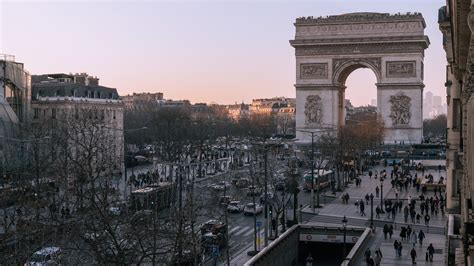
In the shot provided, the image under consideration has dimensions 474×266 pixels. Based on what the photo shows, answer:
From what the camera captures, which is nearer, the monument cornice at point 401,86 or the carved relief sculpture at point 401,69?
the carved relief sculpture at point 401,69

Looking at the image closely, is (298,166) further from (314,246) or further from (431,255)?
(431,255)

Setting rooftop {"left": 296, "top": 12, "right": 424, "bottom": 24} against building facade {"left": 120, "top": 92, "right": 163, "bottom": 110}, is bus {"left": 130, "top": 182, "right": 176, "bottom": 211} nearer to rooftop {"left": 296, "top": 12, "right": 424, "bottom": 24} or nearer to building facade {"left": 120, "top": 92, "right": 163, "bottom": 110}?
rooftop {"left": 296, "top": 12, "right": 424, "bottom": 24}

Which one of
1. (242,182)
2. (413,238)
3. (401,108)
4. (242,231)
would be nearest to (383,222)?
(413,238)

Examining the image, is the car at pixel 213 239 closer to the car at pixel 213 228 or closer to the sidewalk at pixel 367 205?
the car at pixel 213 228

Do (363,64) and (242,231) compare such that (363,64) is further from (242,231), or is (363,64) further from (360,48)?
(242,231)

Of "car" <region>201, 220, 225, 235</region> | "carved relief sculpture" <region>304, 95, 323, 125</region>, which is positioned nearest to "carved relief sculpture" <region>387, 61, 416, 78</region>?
"carved relief sculpture" <region>304, 95, 323, 125</region>

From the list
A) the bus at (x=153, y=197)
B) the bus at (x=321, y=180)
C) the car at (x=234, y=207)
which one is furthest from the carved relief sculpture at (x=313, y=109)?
the bus at (x=153, y=197)

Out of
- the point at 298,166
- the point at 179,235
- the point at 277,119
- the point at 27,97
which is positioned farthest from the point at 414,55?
the point at 277,119
